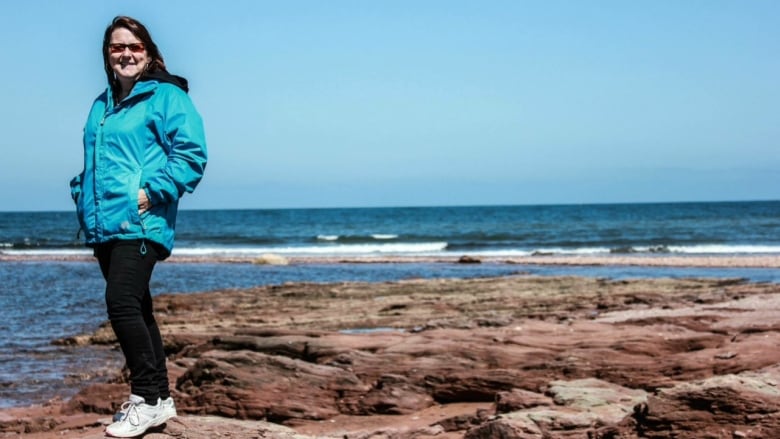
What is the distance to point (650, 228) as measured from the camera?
60469 mm

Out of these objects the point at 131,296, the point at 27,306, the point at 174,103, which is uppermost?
the point at 174,103

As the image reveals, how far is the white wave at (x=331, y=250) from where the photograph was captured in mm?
45438

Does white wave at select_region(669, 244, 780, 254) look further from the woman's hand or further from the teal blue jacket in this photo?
the woman's hand

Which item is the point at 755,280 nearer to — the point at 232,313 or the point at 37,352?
the point at 232,313

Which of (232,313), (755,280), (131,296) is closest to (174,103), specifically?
(131,296)

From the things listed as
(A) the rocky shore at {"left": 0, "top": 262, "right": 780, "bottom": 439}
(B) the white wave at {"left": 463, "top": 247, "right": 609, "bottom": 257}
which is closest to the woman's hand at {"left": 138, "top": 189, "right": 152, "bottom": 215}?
(A) the rocky shore at {"left": 0, "top": 262, "right": 780, "bottom": 439}

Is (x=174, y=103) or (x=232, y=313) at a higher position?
(x=174, y=103)

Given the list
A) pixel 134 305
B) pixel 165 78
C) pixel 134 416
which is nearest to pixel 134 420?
pixel 134 416

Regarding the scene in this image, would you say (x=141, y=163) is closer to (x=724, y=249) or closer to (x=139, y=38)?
(x=139, y=38)

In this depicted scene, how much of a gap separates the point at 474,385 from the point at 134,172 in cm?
437

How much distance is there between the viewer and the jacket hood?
15.8ft

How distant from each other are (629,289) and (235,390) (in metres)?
13.1

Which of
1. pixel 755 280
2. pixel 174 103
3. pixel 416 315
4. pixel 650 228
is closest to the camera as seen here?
pixel 174 103

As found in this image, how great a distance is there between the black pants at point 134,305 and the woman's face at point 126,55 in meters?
0.87
